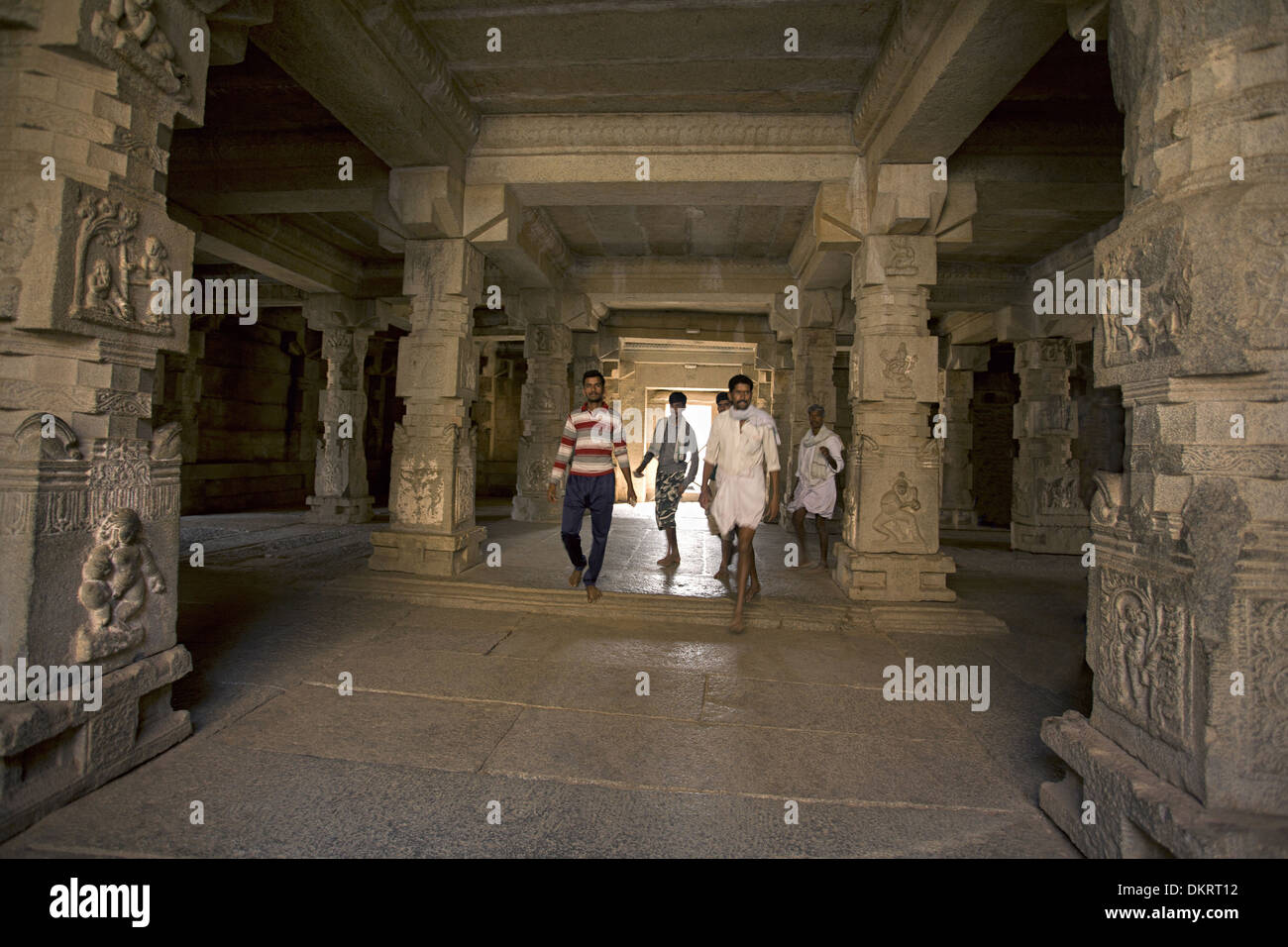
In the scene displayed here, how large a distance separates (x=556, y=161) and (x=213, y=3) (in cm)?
311

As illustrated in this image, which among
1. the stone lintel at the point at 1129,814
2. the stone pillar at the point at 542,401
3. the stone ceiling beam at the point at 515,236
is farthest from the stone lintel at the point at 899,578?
the stone pillar at the point at 542,401

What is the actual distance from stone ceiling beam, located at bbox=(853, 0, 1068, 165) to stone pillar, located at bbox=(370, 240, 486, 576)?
360cm

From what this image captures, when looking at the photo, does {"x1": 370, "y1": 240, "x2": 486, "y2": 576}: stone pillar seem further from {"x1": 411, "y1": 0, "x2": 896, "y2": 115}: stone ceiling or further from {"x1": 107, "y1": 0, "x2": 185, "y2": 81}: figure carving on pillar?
{"x1": 107, "y1": 0, "x2": 185, "y2": 81}: figure carving on pillar

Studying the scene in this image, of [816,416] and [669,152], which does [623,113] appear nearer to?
[669,152]

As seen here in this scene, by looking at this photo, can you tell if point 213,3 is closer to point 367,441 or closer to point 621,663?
point 621,663

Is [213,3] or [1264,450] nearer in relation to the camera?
[1264,450]

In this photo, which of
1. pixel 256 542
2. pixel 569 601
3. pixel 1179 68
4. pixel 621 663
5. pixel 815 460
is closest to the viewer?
pixel 1179 68

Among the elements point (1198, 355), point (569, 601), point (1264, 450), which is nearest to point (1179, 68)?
point (1198, 355)

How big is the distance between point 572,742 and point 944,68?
4.18 m

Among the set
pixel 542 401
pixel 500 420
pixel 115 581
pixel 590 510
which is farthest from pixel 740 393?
pixel 500 420

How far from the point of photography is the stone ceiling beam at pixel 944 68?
10.8ft

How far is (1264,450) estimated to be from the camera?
1.78 meters

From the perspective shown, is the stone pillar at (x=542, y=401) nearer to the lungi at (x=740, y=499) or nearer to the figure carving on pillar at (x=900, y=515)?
the lungi at (x=740, y=499)

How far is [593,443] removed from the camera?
5.02 m
